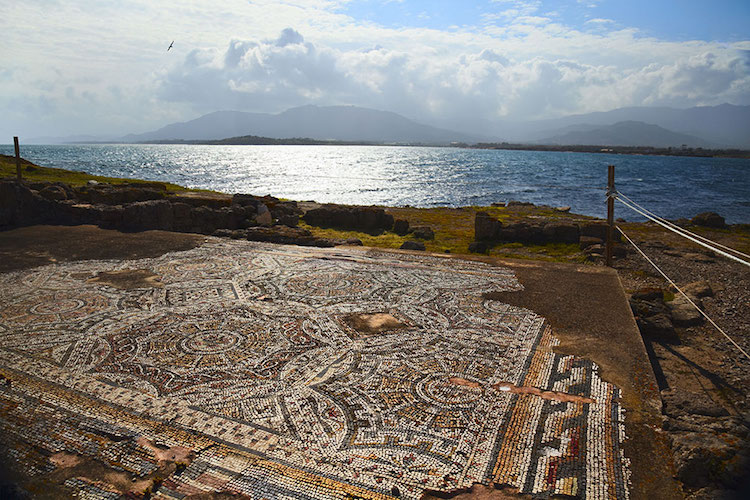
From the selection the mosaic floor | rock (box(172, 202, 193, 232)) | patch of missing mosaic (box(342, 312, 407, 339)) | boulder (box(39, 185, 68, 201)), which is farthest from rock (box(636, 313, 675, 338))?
boulder (box(39, 185, 68, 201))

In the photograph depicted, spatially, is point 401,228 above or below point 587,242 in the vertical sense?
above

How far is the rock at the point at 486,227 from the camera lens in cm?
1811

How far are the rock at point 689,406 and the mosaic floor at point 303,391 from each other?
2.18ft

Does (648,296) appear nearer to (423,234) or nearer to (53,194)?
(423,234)

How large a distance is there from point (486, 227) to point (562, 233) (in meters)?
2.81

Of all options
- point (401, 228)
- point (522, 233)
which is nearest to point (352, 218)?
point (401, 228)

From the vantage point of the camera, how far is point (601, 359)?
6.35 metres

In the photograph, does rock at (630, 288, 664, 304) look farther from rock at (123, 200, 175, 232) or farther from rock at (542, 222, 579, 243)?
rock at (123, 200, 175, 232)

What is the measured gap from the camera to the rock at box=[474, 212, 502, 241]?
18.1m

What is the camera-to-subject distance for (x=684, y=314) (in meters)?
9.70

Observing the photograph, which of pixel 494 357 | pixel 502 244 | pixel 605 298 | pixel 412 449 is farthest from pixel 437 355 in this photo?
pixel 502 244

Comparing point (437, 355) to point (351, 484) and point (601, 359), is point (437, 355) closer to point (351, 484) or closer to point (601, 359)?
point (601, 359)

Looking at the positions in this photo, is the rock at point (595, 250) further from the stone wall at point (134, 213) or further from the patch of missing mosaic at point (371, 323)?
the patch of missing mosaic at point (371, 323)

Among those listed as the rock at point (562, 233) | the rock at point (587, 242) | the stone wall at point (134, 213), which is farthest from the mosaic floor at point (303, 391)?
the rock at point (562, 233)
